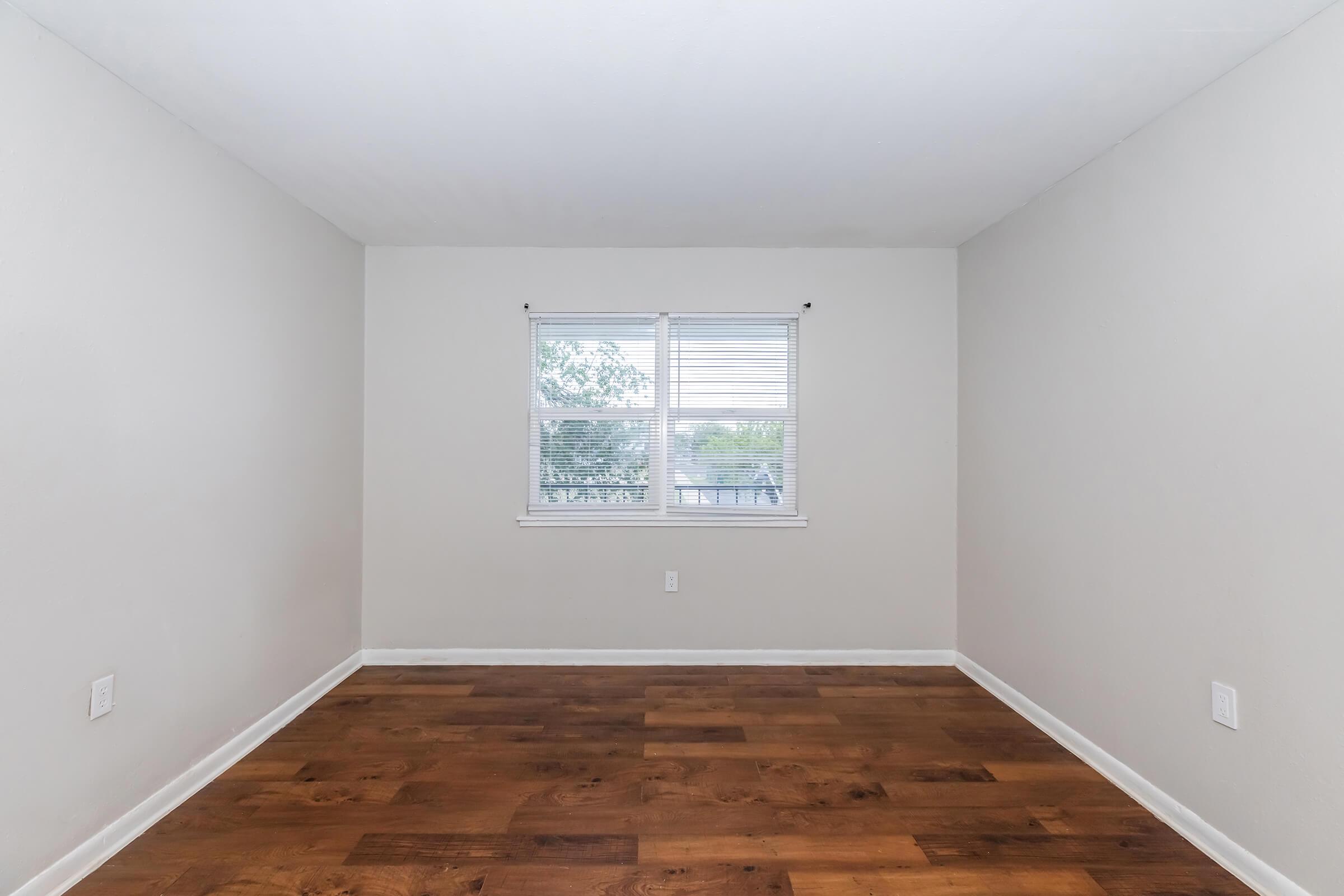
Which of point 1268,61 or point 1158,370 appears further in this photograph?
point 1158,370

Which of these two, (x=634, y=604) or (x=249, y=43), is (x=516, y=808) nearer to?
(x=634, y=604)

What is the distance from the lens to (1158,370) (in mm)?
2289

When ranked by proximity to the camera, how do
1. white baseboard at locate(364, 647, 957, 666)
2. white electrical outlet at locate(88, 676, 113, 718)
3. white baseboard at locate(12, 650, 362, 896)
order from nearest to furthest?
white baseboard at locate(12, 650, 362, 896)
white electrical outlet at locate(88, 676, 113, 718)
white baseboard at locate(364, 647, 957, 666)

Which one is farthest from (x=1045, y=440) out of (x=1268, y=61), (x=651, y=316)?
(x=651, y=316)

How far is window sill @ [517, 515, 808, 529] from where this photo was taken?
3.76 meters

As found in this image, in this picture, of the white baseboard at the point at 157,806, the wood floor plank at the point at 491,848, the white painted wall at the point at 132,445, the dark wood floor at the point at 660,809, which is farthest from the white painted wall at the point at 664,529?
the wood floor plank at the point at 491,848

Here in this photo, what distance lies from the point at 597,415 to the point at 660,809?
7.04ft

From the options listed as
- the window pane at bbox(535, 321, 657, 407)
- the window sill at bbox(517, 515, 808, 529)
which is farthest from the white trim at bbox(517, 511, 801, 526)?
the window pane at bbox(535, 321, 657, 407)

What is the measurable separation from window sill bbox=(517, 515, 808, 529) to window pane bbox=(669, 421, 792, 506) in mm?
96

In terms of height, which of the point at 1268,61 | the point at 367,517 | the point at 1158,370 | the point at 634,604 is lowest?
the point at 634,604

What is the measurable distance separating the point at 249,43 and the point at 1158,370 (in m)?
3.08

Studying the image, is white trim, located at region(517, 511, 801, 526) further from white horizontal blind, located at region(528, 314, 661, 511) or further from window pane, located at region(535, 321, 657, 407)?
window pane, located at region(535, 321, 657, 407)

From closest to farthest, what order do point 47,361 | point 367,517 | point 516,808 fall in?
1. point 47,361
2. point 516,808
3. point 367,517

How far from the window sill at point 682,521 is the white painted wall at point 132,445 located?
1311mm
